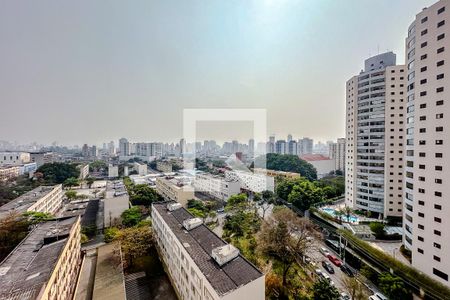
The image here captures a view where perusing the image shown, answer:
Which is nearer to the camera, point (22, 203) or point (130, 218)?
point (130, 218)

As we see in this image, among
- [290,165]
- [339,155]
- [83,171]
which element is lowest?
[83,171]

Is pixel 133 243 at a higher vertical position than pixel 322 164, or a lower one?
lower

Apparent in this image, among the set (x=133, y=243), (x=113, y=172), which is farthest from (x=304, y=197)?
(x=113, y=172)

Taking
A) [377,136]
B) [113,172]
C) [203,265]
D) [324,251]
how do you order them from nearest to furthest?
[203,265], [324,251], [377,136], [113,172]

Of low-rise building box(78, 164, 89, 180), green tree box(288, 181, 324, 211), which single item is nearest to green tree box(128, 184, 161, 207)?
green tree box(288, 181, 324, 211)

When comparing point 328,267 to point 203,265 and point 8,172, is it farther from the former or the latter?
point 8,172

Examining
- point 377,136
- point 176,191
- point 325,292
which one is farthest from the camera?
point 176,191

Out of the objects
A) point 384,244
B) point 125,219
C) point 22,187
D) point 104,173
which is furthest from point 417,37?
point 104,173

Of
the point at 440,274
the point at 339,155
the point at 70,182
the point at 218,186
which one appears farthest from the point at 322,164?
the point at 70,182

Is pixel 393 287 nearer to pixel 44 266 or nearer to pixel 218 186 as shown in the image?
pixel 44 266
